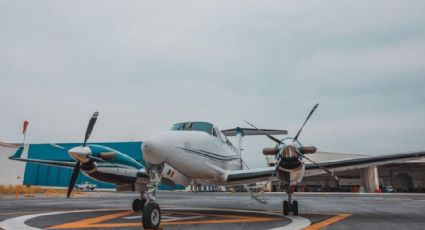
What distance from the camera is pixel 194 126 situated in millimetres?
13305

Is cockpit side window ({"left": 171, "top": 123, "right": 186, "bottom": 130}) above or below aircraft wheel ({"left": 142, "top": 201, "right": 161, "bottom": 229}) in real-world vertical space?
above

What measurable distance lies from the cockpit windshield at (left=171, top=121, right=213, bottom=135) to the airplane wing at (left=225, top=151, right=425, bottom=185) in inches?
90.4

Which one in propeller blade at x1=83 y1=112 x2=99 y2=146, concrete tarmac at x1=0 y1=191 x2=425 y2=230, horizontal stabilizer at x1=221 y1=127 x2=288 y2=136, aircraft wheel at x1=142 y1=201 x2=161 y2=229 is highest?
horizontal stabilizer at x1=221 y1=127 x2=288 y2=136

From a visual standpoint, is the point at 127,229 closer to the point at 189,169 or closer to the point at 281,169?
the point at 189,169

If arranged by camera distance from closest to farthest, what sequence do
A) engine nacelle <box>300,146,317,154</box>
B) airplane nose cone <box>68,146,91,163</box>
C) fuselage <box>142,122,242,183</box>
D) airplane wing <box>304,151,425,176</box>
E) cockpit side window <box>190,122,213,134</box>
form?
fuselage <box>142,122,242,183</box> → engine nacelle <box>300,146,317,154</box> → airplane wing <box>304,151,425,176</box> → cockpit side window <box>190,122,213,134</box> → airplane nose cone <box>68,146,91,163</box>

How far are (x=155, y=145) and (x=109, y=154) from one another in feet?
18.3

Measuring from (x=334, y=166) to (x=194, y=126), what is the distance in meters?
5.70

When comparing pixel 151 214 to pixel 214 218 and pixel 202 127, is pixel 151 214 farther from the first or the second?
pixel 202 127

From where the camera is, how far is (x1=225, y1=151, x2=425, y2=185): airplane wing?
1259 cm

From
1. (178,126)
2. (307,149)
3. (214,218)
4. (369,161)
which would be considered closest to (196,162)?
(178,126)

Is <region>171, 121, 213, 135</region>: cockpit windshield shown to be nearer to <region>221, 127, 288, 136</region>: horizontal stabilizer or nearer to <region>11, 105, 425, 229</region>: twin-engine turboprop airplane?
<region>11, 105, 425, 229</region>: twin-engine turboprop airplane

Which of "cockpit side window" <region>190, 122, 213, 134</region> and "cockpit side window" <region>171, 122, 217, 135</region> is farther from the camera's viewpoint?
"cockpit side window" <region>190, 122, 213, 134</region>

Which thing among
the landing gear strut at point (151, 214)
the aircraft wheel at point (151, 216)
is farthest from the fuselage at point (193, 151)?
the aircraft wheel at point (151, 216)

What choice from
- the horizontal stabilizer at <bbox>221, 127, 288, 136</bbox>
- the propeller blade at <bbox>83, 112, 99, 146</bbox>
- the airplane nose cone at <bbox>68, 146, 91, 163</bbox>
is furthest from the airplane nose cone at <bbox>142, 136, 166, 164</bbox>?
the horizontal stabilizer at <bbox>221, 127, 288, 136</bbox>
